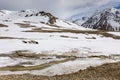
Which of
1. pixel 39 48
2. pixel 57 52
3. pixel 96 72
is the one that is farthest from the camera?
pixel 39 48

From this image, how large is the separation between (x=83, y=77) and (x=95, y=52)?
2961 cm

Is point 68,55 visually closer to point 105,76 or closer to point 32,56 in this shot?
point 32,56

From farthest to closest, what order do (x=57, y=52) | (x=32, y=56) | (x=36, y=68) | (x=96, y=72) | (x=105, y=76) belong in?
(x=57, y=52) < (x=32, y=56) < (x=36, y=68) < (x=96, y=72) < (x=105, y=76)

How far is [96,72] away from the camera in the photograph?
37031 millimetres

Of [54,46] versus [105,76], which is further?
[54,46]

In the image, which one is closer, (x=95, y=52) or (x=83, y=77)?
(x=83, y=77)

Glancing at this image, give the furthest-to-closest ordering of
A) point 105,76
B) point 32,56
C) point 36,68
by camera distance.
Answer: point 32,56
point 36,68
point 105,76

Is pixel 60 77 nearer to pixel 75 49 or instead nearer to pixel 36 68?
pixel 36 68

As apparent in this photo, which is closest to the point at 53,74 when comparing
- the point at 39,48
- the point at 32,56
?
the point at 32,56

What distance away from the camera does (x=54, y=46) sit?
70.0 meters

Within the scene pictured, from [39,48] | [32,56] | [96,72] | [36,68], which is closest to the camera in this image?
[96,72]

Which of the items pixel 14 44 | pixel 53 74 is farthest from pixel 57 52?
pixel 53 74

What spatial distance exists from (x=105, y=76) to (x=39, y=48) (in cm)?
3383

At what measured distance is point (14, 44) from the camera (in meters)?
70.2
